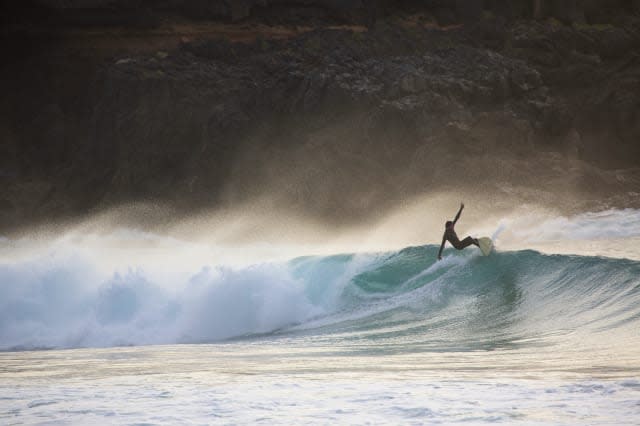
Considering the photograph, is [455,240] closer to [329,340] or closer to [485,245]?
[485,245]

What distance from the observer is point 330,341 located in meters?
11.9

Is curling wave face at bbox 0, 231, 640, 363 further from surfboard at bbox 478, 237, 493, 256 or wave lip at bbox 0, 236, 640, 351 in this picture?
surfboard at bbox 478, 237, 493, 256

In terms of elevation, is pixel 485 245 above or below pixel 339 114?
below

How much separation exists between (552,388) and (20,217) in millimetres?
43576

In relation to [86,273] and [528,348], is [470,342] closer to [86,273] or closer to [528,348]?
[528,348]

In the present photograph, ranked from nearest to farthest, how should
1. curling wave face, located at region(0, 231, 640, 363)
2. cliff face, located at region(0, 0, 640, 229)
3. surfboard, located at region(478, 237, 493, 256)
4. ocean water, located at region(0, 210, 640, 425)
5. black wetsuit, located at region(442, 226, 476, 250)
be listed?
ocean water, located at region(0, 210, 640, 425) < curling wave face, located at region(0, 231, 640, 363) < black wetsuit, located at region(442, 226, 476, 250) < surfboard, located at region(478, 237, 493, 256) < cliff face, located at region(0, 0, 640, 229)

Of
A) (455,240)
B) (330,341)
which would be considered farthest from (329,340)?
(455,240)

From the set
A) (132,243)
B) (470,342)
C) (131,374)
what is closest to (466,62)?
(132,243)

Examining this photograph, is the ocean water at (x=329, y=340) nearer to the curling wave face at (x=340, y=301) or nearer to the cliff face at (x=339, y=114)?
the curling wave face at (x=340, y=301)

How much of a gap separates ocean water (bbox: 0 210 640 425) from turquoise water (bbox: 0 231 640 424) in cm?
3

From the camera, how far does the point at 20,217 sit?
46.2 metres

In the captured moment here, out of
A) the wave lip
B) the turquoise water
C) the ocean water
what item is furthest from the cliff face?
the wave lip

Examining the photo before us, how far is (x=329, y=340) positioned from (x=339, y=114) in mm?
29345

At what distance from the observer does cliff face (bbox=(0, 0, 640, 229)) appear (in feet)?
125
